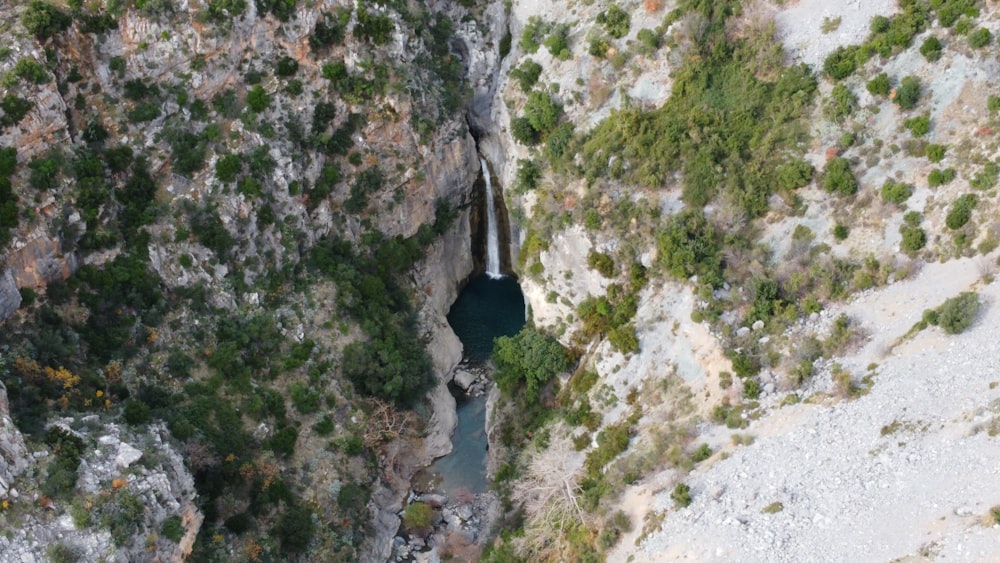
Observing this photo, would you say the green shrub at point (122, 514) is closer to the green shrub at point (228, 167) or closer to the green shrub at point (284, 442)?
the green shrub at point (284, 442)

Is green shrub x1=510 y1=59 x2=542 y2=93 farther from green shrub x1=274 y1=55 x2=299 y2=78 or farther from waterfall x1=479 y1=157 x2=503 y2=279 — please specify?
green shrub x1=274 y1=55 x2=299 y2=78

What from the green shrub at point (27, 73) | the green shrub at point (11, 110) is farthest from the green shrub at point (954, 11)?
the green shrub at point (11, 110)

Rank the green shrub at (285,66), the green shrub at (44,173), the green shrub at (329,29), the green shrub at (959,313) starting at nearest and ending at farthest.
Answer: the green shrub at (959,313)
the green shrub at (44,173)
the green shrub at (285,66)
the green shrub at (329,29)

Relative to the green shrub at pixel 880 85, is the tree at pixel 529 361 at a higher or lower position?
lower

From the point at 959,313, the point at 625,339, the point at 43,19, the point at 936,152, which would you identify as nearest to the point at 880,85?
the point at 936,152

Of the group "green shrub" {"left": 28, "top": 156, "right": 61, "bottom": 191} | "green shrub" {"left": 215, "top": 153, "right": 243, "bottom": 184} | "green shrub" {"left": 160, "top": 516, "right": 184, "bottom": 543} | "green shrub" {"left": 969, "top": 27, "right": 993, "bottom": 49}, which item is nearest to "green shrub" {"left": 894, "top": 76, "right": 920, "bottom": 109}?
"green shrub" {"left": 969, "top": 27, "right": 993, "bottom": 49}

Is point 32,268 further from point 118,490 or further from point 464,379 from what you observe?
point 464,379
